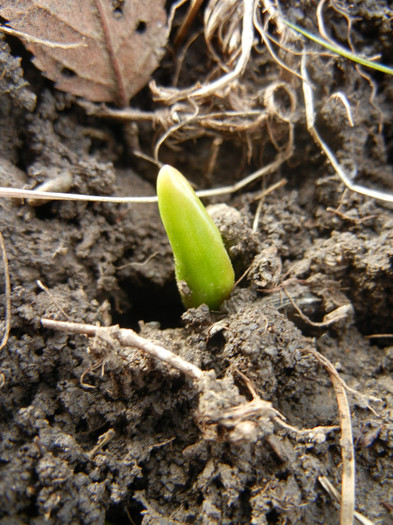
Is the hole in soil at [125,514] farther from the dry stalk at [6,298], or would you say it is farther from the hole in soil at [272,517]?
the dry stalk at [6,298]

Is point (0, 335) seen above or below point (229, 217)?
below

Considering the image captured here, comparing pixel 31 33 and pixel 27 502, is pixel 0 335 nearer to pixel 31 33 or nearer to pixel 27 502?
pixel 27 502

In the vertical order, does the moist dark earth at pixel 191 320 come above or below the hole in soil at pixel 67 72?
below

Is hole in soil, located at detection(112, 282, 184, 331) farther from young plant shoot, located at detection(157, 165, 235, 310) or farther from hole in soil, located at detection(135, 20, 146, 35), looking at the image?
hole in soil, located at detection(135, 20, 146, 35)

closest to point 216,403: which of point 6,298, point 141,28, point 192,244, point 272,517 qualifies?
point 272,517

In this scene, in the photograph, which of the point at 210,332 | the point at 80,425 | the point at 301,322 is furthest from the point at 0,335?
the point at 301,322

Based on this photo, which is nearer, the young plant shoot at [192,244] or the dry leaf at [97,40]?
the young plant shoot at [192,244]

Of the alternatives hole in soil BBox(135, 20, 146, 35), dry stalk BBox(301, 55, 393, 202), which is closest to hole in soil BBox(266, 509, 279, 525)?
dry stalk BBox(301, 55, 393, 202)

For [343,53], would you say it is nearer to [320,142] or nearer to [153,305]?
[320,142]

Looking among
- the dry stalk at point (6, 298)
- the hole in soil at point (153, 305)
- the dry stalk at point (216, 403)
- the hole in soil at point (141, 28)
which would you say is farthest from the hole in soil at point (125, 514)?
the hole in soil at point (141, 28)
